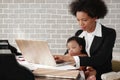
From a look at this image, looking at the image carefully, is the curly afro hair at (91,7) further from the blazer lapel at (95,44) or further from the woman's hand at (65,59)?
the woman's hand at (65,59)

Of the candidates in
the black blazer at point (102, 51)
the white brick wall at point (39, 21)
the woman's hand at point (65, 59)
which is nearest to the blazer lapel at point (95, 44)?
the black blazer at point (102, 51)

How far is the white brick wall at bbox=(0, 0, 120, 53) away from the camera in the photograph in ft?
11.4

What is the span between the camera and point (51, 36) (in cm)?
353

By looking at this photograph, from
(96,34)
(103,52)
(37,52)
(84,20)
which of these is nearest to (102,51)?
(103,52)

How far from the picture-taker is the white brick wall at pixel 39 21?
3.49 meters

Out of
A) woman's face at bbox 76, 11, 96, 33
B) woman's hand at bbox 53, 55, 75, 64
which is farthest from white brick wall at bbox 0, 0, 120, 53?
woman's hand at bbox 53, 55, 75, 64

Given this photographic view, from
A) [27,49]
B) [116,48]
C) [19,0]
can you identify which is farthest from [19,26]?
[27,49]

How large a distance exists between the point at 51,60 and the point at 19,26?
1.86 m

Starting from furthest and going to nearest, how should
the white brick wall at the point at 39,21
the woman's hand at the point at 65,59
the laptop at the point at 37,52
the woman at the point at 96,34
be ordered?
the white brick wall at the point at 39,21, the woman at the point at 96,34, the woman's hand at the point at 65,59, the laptop at the point at 37,52

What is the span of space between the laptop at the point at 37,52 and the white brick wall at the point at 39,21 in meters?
1.59

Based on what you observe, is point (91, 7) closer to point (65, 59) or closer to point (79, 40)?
point (79, 40)

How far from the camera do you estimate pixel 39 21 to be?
3.52 metres

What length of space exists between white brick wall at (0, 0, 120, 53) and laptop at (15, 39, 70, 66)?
1594 mm

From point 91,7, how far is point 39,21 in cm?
139
